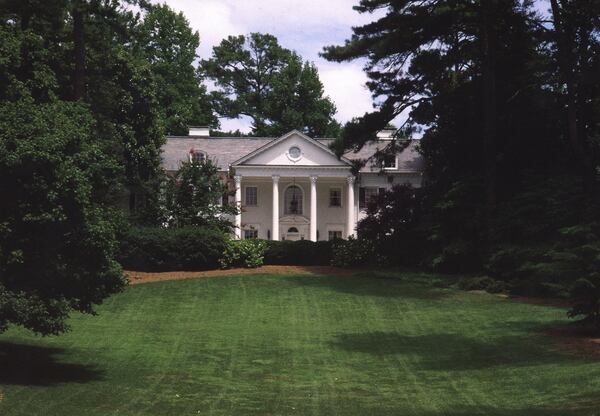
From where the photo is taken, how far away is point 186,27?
64438 mm

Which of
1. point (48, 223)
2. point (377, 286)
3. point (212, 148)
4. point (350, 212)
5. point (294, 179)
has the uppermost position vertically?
point (212, 148)

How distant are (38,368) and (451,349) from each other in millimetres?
9459

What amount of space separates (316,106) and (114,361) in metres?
56.3

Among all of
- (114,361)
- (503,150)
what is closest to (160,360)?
(114,361)

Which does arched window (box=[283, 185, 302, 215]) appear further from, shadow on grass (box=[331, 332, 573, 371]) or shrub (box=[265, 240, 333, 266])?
shadow on grass (box=[331, 332, 573, 371])

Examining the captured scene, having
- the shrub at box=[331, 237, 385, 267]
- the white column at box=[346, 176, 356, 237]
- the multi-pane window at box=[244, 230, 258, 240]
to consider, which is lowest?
→ the shrub at box=[331, 237, 385, 267]

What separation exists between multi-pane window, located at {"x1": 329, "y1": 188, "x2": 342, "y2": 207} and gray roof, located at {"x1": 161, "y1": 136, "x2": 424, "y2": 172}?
2.33 metres

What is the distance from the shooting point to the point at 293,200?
5428 centimetres

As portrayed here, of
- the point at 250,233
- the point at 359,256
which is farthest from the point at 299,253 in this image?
the point at 250,233

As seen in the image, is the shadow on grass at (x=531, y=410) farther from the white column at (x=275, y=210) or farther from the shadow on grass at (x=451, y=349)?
the white column at (x=275, y=210)

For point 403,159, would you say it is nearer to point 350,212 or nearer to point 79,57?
point 350,212

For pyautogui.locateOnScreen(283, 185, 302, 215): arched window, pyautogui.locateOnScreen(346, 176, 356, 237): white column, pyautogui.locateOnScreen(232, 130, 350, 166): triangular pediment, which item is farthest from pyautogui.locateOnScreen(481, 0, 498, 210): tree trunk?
pyautogui.locateOnScreen(283, 185, 302, 215): arched window

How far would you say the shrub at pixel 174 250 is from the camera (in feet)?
114

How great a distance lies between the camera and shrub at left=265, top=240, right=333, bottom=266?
A: 37.7 metres
